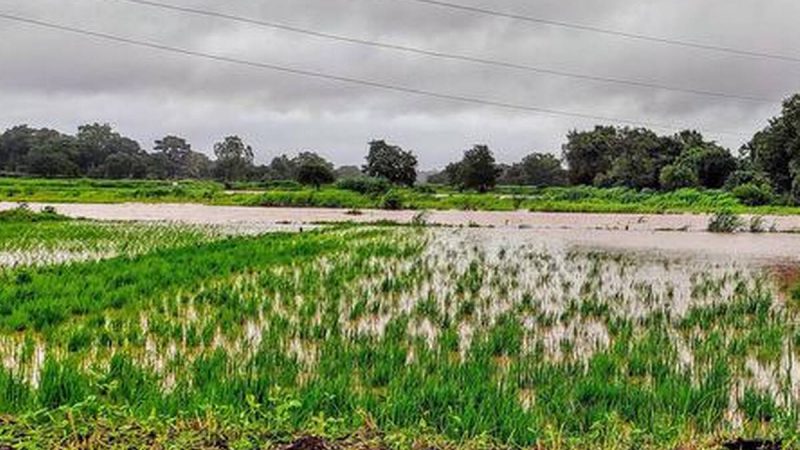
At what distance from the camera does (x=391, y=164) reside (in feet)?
231

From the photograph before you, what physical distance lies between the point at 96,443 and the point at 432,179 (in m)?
110

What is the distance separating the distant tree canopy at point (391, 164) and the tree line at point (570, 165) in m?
0.09

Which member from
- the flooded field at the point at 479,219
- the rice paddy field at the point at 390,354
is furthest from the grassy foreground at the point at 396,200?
the rice paddy field at the point at 390,354

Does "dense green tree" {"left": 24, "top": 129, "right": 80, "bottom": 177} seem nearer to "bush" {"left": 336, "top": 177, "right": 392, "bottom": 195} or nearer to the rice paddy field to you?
"bush" {"left": 336, "top": 177, "right": 392, "bottom": 195}

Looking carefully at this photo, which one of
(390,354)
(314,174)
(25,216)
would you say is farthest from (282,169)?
(390,354)

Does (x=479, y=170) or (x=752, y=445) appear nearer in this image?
(x=752, y=445)

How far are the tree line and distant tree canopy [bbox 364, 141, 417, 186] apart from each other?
0.09m

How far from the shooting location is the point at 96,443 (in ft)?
11.7

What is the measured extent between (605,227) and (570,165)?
5298 centimetres

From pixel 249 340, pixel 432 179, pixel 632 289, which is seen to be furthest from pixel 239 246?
pixel 432 179

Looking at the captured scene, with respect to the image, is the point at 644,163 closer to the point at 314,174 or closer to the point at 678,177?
the point at 678,177

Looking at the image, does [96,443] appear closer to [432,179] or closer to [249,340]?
[249,340]

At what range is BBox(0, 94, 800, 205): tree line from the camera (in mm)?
48844

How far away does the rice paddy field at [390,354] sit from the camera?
4.04 meters
